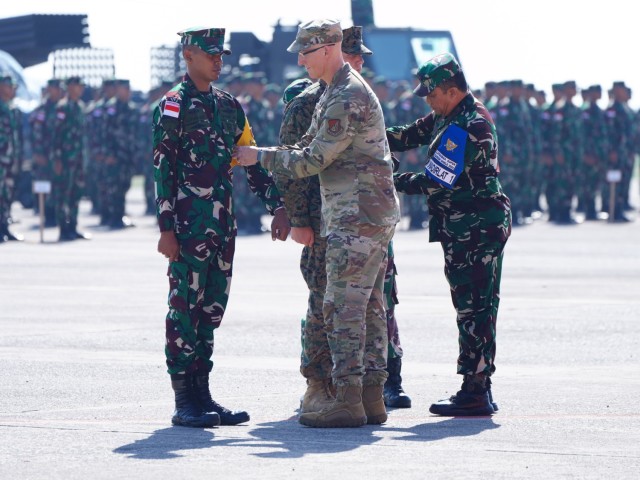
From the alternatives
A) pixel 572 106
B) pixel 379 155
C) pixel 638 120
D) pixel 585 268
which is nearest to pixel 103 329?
pixel 379 155

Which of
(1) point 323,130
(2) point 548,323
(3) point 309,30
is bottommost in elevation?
(2) point 548,323

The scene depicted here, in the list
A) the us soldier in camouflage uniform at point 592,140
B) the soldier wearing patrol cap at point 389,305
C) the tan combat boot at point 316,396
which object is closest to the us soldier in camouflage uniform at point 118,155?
the us soldier in camouflage uniform at point 592,140

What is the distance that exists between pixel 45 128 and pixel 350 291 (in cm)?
1777

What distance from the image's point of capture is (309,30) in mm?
7551

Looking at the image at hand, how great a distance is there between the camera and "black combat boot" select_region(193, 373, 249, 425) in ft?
25.5

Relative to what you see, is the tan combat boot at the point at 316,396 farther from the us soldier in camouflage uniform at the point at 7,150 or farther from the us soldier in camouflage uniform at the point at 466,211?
the us soldier in camouflage uniform at the point at 7,150

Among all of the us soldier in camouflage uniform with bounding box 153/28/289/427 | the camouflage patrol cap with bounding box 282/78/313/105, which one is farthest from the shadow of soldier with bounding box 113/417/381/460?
the camouflage patrol cap with bounding box 282/78/313/105

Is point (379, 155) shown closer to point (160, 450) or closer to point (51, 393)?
point (160, 450)

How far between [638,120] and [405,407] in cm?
2575

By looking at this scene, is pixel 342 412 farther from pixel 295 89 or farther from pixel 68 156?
pixel 68 156

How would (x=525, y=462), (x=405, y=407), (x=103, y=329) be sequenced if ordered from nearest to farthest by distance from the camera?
(x=525, y=462)
(x=405, y=407)
(x=103, y=329)

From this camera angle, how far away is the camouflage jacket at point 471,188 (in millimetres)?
8133

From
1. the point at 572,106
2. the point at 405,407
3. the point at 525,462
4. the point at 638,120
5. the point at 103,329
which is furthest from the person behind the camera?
the point at 638,120

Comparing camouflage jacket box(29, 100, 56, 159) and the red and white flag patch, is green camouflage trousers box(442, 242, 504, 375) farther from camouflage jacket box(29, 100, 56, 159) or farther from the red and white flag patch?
camouflage jacket box(29, 100, 56, 159)
